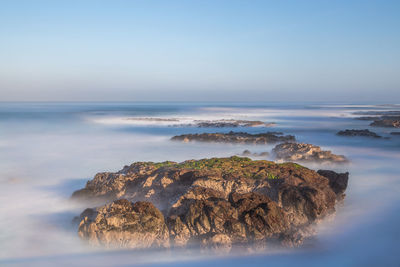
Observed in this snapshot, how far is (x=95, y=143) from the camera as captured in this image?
25172 millimetres

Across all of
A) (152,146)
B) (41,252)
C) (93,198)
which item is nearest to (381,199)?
(93,198)

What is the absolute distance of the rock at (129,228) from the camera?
23.7 feet

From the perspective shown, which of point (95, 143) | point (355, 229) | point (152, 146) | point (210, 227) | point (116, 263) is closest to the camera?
point (116, 263)

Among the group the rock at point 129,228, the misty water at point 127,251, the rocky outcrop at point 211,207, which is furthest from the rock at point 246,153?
the rock at point 129,228

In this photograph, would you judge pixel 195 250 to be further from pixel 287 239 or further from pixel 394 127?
pixel 394 127

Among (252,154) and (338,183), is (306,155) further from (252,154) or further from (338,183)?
(338,183)

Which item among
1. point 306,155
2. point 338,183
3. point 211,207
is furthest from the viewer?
point 306,155

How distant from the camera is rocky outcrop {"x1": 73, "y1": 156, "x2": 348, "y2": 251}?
7250 millimetres

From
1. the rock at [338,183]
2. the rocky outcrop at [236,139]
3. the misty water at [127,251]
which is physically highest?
the rock at [338,183]

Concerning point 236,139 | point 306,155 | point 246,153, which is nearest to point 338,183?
point 306,155

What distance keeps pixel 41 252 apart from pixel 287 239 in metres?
5.50

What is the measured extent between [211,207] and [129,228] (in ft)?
6.10

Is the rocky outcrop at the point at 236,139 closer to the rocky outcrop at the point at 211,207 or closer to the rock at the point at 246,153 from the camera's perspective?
the rock at the point at 246,153

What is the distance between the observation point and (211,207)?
7484 millimetres
